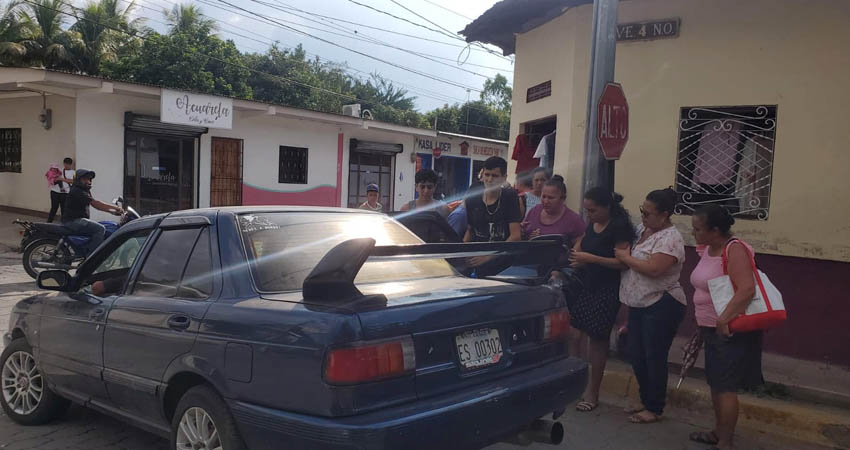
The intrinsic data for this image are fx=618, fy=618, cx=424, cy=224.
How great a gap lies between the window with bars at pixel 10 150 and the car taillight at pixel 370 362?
16925 mm

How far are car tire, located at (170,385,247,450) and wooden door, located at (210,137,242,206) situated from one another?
14550 mm

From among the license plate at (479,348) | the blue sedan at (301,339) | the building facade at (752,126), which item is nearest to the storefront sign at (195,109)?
the building facade at (752,126)

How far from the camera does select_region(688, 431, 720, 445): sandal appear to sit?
3.96 meters

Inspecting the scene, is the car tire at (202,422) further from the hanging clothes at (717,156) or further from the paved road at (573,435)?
the hanging clothes at (717,156)

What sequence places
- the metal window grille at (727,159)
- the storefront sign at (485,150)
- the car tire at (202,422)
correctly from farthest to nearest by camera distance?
the storefront sign at (485,150)
the metal window grille at (727,159)
the car tire at (202,422)

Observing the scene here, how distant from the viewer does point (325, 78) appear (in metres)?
42.6

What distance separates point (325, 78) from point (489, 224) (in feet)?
130

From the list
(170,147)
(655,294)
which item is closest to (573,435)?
(655,294)

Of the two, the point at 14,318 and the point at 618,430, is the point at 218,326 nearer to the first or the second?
the point at 14,318

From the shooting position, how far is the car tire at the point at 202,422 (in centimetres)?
256

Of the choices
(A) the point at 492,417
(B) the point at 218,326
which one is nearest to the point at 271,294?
(B) the point at 218,326

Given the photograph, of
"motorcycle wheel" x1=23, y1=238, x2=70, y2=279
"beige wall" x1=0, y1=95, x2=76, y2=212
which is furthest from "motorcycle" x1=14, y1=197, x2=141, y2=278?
"beige wall" x1=0, y1=95, x2=76, y2=212

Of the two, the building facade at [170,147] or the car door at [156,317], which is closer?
the car door at [156,317]

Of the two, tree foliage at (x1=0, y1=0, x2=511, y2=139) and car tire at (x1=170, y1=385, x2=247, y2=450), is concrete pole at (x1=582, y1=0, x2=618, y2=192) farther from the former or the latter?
tree foliage at (x1=0, y1=0, x2=511, y2=139)
